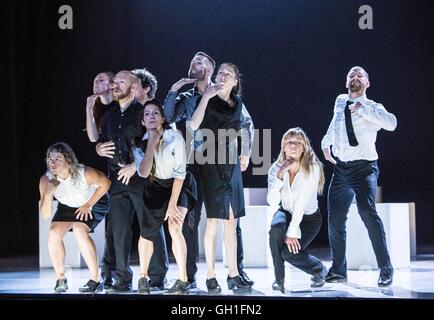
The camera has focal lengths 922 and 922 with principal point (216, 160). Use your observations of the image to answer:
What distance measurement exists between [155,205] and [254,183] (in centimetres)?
280

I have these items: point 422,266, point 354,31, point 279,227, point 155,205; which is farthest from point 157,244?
point 354,31

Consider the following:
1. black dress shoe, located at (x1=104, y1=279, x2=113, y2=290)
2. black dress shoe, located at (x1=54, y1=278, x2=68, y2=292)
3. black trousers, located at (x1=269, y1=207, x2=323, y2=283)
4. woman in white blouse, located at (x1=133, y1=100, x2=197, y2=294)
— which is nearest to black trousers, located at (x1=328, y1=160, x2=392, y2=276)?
black trousers, located at (x1=269, y1=207, x2=323, y2=283)

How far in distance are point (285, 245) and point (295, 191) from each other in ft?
1.16

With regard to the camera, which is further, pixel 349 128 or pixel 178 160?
pixel 349 128

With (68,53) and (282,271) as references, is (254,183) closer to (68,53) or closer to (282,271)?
(68,53)

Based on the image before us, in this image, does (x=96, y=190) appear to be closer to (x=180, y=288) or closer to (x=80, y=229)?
(x=80, y=229)

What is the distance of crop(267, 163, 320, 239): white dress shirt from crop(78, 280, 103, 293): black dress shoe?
1.24 m

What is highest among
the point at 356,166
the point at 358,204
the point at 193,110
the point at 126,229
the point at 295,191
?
the point at 193,110

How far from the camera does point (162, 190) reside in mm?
5883

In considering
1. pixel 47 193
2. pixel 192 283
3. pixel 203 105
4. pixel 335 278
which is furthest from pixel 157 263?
pixel 335 278

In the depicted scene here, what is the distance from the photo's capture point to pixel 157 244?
19.9 ft

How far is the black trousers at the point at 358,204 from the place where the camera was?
20.0 ft

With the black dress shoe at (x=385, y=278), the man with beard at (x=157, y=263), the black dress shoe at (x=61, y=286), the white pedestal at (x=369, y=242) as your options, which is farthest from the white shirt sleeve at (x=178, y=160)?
the white pedestal at (x=369, y=242)

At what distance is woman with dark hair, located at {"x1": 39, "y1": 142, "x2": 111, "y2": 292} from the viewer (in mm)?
6000
